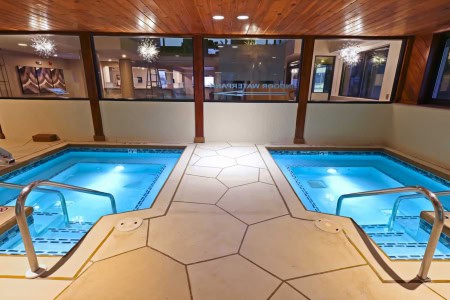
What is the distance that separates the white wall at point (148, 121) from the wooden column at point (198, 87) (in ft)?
0.42

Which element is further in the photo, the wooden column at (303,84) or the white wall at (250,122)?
the white wall at (250,122)

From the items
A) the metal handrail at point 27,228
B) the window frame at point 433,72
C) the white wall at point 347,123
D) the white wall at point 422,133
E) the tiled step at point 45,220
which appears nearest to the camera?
the metal handrail at point 27,228

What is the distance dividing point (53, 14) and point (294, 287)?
4.38 metres

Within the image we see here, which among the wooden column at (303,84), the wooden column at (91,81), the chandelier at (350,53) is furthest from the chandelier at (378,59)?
the wooden column at (91,81)

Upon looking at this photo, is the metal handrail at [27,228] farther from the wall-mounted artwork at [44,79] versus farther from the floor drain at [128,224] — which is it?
the wall-mounted artwork at [44,79]

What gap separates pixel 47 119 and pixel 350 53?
906cm

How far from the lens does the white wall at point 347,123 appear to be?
511 cm

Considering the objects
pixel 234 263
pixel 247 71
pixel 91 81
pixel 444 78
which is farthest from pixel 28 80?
pixel 444 78

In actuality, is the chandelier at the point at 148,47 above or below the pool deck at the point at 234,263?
above

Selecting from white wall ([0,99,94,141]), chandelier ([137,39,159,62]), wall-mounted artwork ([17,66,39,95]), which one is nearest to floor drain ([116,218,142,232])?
white wall ([0,99,94,141])

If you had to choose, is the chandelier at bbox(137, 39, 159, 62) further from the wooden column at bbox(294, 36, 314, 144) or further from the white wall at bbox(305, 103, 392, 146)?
the white wall at bbox(305, 103, 392, 146)

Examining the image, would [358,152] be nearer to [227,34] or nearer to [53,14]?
[227,34]

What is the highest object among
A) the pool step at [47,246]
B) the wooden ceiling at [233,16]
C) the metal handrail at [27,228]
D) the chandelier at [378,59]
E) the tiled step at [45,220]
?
the wooden ceiling at [233,16]

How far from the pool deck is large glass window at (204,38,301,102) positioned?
3174mm
